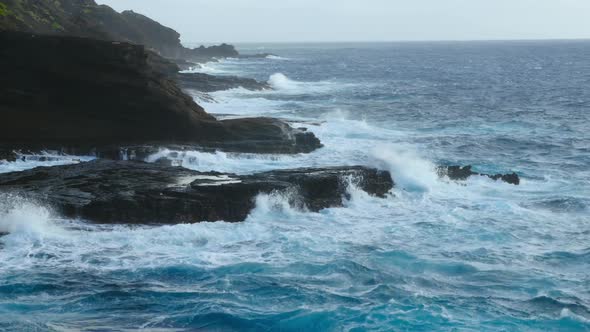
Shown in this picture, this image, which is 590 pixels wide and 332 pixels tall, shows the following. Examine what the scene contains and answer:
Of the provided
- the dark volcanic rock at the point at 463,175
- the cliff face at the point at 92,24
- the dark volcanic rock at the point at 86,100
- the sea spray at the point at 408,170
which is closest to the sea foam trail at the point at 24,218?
the dark volcanic rock at the point at 86,100

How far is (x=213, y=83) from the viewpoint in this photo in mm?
54219

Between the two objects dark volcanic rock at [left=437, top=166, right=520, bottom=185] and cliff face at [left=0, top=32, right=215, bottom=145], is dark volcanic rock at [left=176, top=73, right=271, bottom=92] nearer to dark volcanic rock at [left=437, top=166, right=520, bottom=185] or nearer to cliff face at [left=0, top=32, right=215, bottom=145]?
cliff face at [left=0, top=32, right=215, bottom=145]

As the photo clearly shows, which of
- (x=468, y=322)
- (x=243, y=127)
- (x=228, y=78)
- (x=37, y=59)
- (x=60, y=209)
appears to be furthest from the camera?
(x=228, y=78)

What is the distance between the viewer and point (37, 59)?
80.4 feet

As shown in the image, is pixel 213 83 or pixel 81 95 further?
pixel 213 83

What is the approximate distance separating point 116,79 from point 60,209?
9.25 m

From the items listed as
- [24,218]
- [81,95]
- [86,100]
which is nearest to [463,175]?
[86,100]

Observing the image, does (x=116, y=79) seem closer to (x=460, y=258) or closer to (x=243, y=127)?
(x=243, y=127)

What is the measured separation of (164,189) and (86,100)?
353 inches

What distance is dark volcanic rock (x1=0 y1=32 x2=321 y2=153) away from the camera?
963 inches

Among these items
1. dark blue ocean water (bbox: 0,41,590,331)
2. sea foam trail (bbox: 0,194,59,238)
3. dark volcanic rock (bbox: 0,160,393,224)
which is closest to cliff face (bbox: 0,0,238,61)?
dark volcanic rock (bbox: 0,160,393,224)

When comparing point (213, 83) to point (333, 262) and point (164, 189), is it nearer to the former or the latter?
point (164, 189)

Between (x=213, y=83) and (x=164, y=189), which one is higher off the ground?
(x=213, y=83)

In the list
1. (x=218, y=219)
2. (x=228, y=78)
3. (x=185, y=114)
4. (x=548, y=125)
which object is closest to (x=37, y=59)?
(x=185, y=114)
